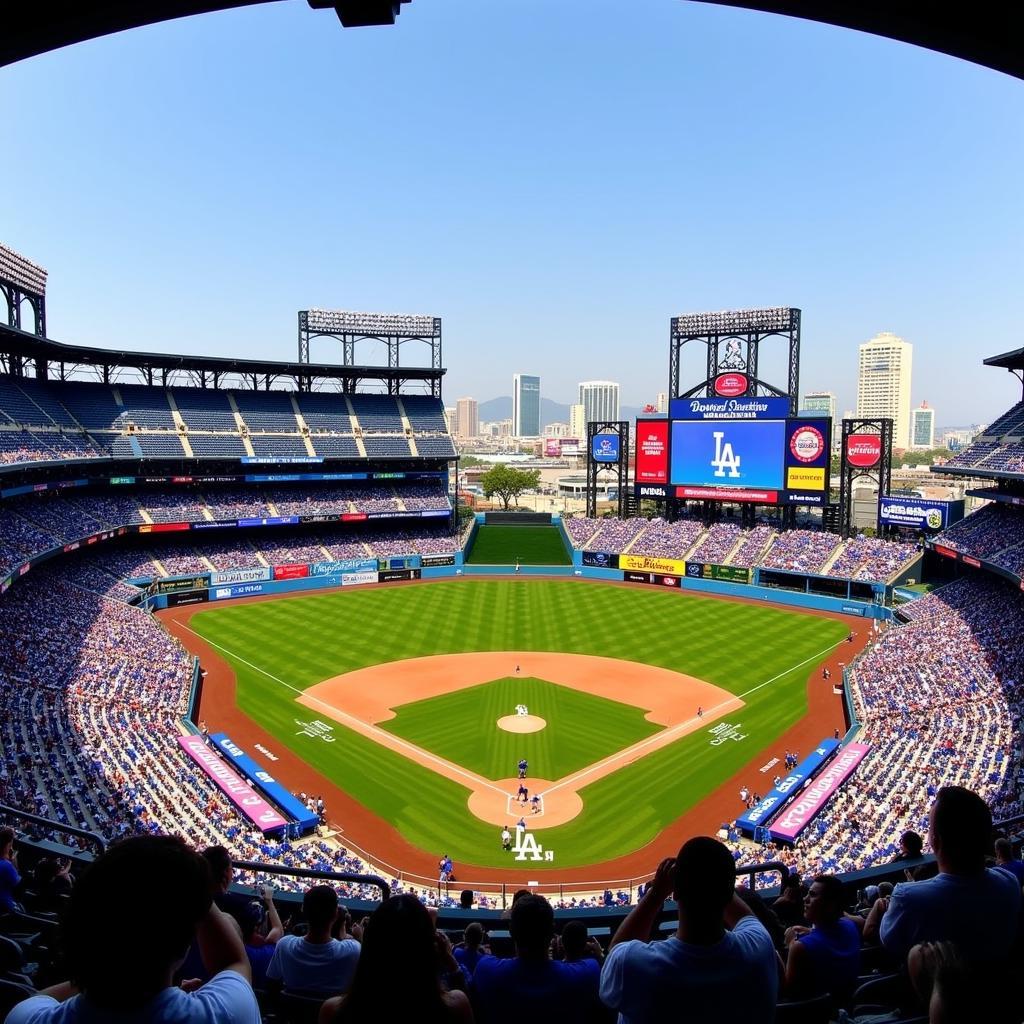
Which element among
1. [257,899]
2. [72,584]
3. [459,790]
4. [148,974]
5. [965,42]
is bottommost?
[459,790]

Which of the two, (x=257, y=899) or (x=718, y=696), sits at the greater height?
(x=257, y=899)

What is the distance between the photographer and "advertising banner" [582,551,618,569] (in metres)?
62.1

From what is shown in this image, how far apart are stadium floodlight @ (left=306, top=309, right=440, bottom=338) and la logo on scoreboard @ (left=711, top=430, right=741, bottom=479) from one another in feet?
98.6

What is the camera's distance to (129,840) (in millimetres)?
2705

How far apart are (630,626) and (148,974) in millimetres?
45594

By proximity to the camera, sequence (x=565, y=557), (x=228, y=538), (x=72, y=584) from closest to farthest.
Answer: (x=72, y=584) < (x=228, y=538) < (x=565, y=557)

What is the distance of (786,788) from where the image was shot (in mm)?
24094

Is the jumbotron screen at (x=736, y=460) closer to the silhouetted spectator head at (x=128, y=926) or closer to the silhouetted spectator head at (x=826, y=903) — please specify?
the silhouetted spectator head at (x=826, y=903)

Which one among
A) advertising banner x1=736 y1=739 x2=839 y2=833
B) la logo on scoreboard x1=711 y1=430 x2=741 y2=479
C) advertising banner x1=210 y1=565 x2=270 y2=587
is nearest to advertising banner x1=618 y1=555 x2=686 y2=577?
la logo on scoreboard x1=711 y1=430 x2=741 y2=479

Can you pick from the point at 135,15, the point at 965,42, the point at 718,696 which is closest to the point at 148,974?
the point at 135,15

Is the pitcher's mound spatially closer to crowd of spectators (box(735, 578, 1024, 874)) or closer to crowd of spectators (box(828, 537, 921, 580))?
crowd of spectators (box(735, 578, 1024, 874))

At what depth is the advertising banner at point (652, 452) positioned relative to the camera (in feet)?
203

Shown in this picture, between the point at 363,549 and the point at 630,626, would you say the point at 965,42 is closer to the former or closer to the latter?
the point at 630,626

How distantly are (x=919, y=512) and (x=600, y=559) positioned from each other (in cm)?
2393
